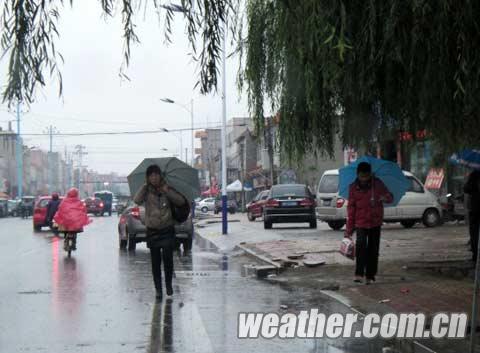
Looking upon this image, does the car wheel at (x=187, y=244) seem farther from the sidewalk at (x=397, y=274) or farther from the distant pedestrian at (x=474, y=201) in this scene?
the distant pedestrian at (x=474, y=201)

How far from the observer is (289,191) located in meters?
29.8

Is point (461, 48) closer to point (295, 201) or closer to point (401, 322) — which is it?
point (401, 322)

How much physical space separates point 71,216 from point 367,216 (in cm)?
1065

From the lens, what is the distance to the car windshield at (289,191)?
2962 centimetres

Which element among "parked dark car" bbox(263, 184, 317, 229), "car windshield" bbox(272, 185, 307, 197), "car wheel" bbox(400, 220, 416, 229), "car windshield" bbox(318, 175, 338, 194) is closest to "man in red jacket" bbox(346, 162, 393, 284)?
"car windshield" bbox(318, 175, 338, 194)

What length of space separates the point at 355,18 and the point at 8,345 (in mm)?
4639

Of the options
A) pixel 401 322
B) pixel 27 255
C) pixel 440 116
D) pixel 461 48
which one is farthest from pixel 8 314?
pixel 27 255

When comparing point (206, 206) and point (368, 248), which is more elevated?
point (368, 248)

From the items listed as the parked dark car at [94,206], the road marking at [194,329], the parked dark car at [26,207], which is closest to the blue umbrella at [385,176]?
the road marking at [194,329]

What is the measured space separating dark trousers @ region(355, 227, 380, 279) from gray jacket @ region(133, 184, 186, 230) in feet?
8.91

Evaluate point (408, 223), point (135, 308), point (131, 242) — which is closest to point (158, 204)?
point (135, 308)

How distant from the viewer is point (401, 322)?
795cm

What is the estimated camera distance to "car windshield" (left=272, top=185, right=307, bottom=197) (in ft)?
97.2

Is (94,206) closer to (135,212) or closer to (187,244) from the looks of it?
(187,244)
